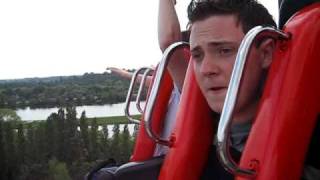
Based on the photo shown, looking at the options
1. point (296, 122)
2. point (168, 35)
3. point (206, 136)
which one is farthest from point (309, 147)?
point (168, 35)

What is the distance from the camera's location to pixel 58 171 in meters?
41.0

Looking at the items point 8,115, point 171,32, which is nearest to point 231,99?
point 171,32

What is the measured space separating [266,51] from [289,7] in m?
0.17

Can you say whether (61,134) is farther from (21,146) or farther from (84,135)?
(21,146)

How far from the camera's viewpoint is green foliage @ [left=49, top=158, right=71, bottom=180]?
40.5m

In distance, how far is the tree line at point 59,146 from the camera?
3875cm

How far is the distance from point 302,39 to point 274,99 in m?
0.15

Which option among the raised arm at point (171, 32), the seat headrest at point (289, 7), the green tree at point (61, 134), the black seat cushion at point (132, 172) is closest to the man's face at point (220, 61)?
the seat headrest at point (289, 7)

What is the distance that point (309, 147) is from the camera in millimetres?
1296

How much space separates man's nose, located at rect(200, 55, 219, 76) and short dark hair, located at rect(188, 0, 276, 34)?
0.11m

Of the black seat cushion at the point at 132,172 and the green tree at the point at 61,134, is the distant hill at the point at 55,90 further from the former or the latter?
the black seat cushion at the point at 132,172

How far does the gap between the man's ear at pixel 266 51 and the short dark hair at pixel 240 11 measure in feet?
0.28

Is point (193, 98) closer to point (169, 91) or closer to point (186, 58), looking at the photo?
point (186, 58)

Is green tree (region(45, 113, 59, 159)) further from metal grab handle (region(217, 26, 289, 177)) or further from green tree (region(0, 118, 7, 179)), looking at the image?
metal grab handle (region(217, 26, 289, 177))
